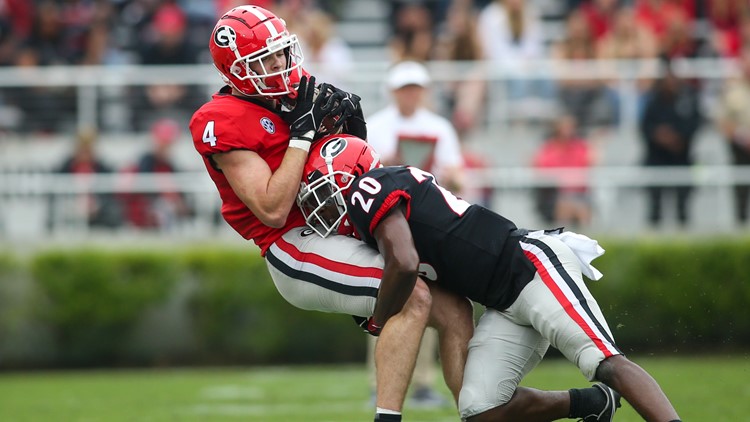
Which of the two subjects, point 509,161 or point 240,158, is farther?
point 509,161

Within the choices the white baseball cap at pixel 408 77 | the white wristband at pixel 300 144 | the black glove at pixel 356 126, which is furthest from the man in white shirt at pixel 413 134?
the white wristband at pixel 300 144

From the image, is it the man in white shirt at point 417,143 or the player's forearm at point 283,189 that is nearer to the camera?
the player's forearm at point 283,189

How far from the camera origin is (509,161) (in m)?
Result: 10.4

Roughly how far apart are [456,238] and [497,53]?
659 centimetres

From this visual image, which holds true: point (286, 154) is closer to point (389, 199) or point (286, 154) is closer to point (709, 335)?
point (389, 199)

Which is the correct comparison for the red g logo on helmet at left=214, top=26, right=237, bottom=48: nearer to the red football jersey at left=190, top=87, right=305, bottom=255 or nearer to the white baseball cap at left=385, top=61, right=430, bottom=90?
the red football jersey at left=190, top=87, right=305, bottom=255

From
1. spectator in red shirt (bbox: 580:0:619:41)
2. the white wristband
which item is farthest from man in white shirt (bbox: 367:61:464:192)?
spectator in red shirt (bbox: 580:0:619:41)

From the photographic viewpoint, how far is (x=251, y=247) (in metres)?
10.4

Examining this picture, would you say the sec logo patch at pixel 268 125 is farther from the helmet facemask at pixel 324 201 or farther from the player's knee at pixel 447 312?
the player's knee at pixel 447 312

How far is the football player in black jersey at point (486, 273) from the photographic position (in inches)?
183

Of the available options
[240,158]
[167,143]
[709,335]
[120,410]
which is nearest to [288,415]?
[120,410]

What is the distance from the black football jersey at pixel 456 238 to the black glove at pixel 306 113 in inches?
14.0

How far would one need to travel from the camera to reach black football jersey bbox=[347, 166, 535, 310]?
4.79 m

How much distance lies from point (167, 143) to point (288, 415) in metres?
3.64
